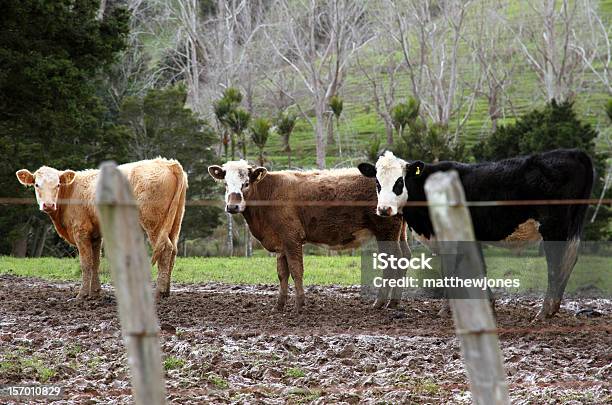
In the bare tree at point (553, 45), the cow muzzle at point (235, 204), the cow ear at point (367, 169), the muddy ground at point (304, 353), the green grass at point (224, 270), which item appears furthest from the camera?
the bare tree at point (553, 45)

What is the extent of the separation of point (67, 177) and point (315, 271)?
6.66 meters

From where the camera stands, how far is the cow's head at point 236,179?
421 inches

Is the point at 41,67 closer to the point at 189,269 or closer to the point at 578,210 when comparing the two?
the point at 189,269

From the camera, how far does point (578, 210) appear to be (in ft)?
33.2

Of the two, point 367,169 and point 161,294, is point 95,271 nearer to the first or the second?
point 161,294

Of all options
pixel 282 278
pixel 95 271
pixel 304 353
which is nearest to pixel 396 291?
pixel 282 278

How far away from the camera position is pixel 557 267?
10141 millimetres

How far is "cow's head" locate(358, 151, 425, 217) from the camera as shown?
10516 mm

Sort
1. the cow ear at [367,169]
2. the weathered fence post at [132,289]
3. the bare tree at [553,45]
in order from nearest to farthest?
the weathered fence post at [132,289] < the cow ear at [367,169] < the bare tree at [553,45]

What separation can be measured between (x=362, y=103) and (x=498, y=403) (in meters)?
65.1

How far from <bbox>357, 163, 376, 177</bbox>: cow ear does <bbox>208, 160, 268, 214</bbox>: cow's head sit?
3.97 feet

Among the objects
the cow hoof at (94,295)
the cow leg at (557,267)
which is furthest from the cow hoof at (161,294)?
the cow leg at (557,267)

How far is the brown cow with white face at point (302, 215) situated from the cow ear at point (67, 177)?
2.11 metres

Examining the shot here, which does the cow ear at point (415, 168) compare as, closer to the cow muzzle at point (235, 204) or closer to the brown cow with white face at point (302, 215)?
the brown cow with white face at point (302, 215)
